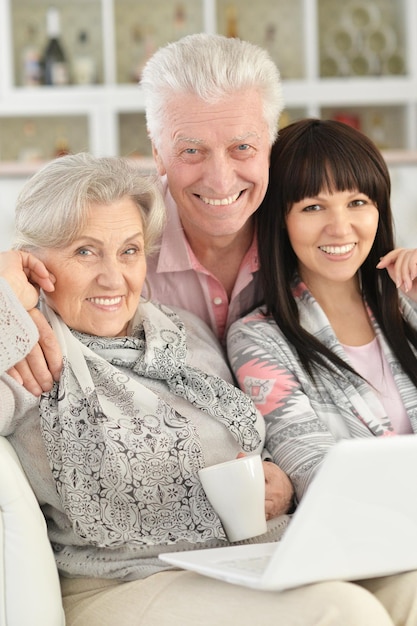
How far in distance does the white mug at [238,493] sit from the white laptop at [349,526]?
0.46ft

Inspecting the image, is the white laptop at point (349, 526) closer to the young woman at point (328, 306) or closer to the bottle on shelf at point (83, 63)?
the young woman at point (328, 306)

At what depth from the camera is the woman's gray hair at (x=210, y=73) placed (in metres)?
2.11

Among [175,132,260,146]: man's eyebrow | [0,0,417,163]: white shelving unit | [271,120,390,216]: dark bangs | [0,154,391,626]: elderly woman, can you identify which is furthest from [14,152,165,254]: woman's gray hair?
[0,0,417,163]: white shelving unit

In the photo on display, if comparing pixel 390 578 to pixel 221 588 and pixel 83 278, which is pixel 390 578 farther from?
pixel 83 278

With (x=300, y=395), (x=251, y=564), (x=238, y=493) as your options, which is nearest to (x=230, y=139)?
(x=300, y=395)

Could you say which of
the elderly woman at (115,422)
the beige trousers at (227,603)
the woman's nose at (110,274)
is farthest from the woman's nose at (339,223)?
the beige trousers at (227,603)

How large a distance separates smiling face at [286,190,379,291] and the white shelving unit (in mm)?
2905

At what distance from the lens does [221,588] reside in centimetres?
149

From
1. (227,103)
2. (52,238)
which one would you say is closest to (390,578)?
(52,238)

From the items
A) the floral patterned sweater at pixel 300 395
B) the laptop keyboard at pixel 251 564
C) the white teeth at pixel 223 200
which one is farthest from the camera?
the white teeth at pixel 223 200

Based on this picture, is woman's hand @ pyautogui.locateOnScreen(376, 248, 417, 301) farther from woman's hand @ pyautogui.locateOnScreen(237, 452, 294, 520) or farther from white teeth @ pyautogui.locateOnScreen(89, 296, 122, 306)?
white teeth @ pyautogui.locateOnScreen(89, 296, 122, 306)

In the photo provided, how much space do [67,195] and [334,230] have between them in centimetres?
62

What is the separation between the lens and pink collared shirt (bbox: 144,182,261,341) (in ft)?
7.42

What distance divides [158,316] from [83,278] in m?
0.24
